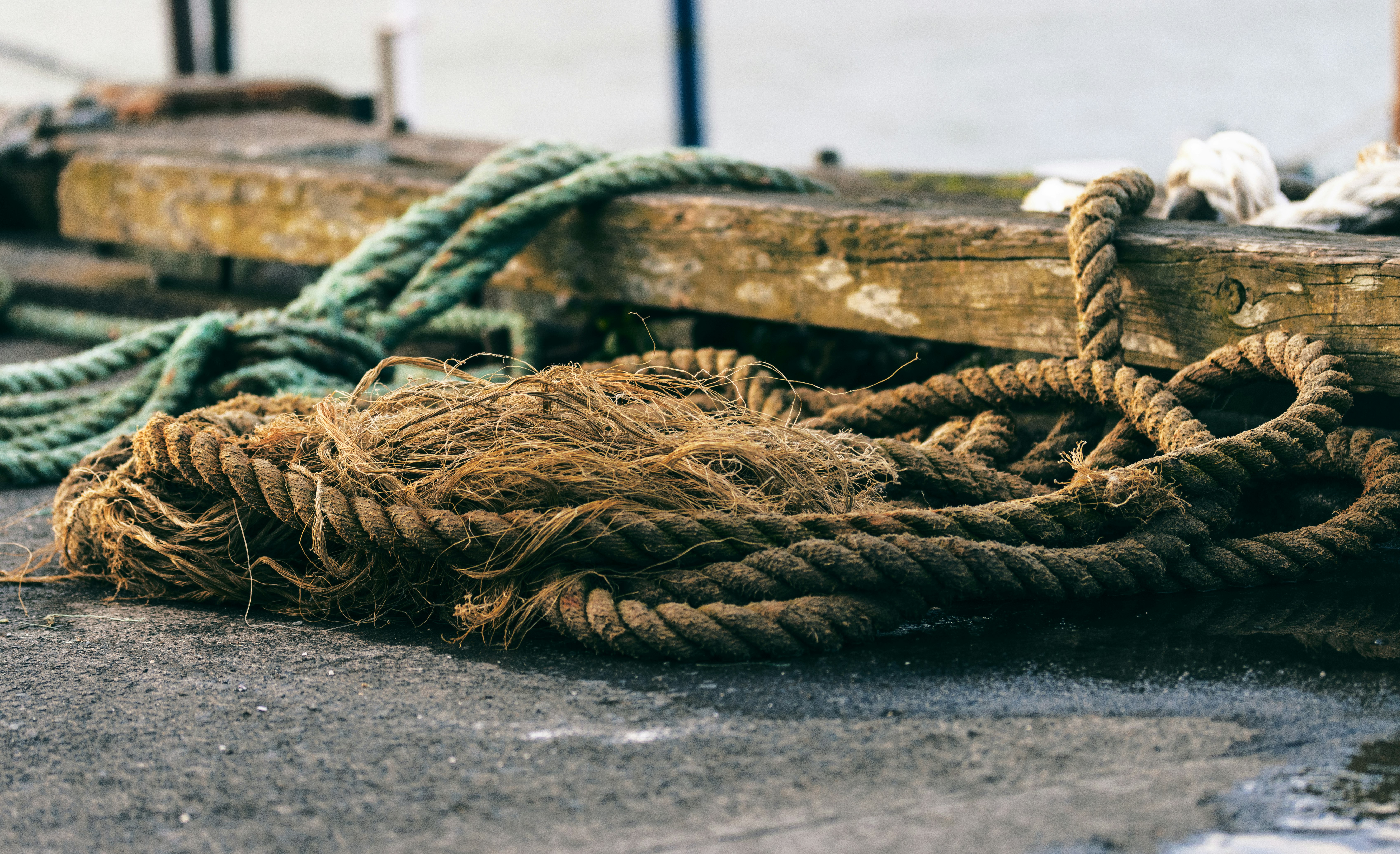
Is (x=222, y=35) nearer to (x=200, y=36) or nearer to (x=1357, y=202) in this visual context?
(x=200, y=36)

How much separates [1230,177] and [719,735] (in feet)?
5.94

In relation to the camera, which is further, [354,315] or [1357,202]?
[354,315]

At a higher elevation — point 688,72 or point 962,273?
point 688,72

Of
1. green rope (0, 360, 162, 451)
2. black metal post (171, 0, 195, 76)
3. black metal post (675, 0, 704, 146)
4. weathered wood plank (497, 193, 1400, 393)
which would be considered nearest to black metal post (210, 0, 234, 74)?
black metal post (171, 0, 195, 76)

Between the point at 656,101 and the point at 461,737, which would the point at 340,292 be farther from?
the point at 656,101

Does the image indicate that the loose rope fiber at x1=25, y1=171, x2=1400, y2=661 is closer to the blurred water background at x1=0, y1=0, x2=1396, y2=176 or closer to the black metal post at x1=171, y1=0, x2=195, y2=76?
the blurred water background at x1=0, y1=0, x2=1396, y2=176

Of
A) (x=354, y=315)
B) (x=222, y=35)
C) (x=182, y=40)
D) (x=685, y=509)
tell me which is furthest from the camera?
(x=222, y=35)

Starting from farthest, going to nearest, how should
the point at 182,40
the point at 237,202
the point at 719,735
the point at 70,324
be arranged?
1. the point at 182,40
2. the point at 70,324
3. the point at 237,202
4. the point at 719,735

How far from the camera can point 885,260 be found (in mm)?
2621

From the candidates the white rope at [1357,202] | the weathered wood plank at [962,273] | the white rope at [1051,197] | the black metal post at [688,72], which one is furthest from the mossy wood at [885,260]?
the black metal post at [688,72]

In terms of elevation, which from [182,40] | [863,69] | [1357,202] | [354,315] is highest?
[863,69]

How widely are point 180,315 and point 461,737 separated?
3.33m

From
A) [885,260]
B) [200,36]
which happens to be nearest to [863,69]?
[200,36]

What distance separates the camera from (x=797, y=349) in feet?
10.3
